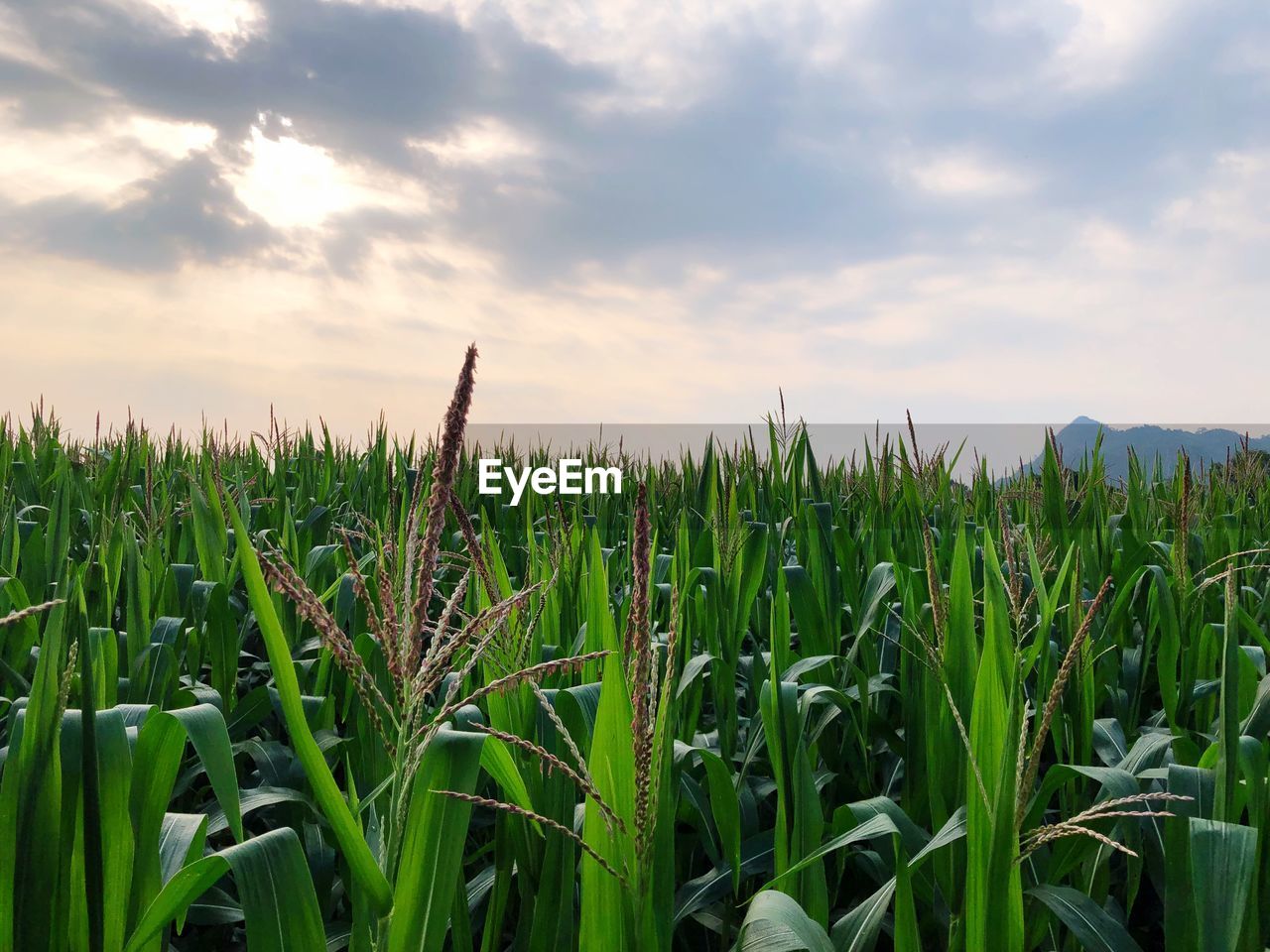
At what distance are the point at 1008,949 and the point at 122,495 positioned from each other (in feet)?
13.6

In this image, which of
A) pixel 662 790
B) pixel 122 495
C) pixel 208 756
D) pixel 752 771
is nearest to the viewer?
pixel 208 756

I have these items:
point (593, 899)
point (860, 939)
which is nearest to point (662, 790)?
point (593, 899)

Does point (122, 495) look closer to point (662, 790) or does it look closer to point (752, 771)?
point (752, 771)

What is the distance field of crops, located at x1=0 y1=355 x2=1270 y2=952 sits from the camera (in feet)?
3.13

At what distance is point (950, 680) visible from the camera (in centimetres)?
177

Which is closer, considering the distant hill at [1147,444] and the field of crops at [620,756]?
the field of crops at [620,756]

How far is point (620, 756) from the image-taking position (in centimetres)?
116

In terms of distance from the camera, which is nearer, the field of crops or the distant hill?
the field of crops

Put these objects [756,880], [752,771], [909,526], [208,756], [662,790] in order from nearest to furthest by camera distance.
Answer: [208,756] → [662,790] → [756,880] → [752,771] → [909,526]

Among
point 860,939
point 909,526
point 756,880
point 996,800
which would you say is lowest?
point 756,880

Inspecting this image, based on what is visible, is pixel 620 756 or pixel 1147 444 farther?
pixel 1147 444

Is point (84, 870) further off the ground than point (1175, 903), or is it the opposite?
point (84, 870)

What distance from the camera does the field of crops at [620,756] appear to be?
3.13 ft

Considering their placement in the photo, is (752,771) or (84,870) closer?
(84,870)
